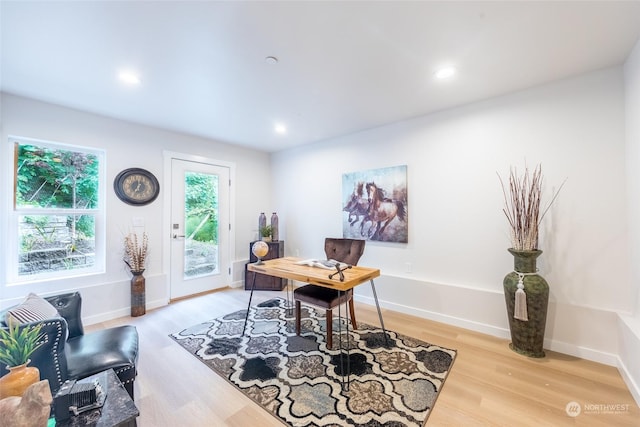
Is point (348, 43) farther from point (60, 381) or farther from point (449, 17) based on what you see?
point (60, 381)

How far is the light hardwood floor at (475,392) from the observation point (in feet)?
5.16

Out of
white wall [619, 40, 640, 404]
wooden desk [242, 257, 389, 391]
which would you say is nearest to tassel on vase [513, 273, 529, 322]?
white wall [619, 40, 640, 404]

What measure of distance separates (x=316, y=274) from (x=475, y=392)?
1.40 metres

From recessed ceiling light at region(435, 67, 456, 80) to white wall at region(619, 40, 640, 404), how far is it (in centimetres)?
119

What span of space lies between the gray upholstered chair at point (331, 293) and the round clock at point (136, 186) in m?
2.48

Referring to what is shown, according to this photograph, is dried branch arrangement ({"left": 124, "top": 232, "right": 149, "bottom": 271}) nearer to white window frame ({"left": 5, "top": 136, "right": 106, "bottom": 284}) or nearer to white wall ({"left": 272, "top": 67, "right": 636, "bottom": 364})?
white window frame ({"left": 5, "top": 136, "right": 106, "bottom": 284})

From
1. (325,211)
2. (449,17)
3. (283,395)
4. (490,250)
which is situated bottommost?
(283,395)

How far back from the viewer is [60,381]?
1346 millimetres

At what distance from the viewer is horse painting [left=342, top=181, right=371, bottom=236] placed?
11.8 feet

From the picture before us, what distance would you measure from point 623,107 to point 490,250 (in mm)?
1555

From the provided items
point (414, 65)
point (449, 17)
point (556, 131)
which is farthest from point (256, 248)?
point (556, 131)

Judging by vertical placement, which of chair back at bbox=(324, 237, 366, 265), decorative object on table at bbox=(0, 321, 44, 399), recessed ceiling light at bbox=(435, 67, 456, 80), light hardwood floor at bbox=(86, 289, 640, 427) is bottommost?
light hardwood floor at bbox=(86, 289, 640, 427)

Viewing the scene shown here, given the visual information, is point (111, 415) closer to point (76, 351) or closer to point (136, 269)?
point (76, 351)

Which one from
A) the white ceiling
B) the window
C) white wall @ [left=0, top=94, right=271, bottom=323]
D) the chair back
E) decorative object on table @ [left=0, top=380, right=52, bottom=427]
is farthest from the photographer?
the chair back
